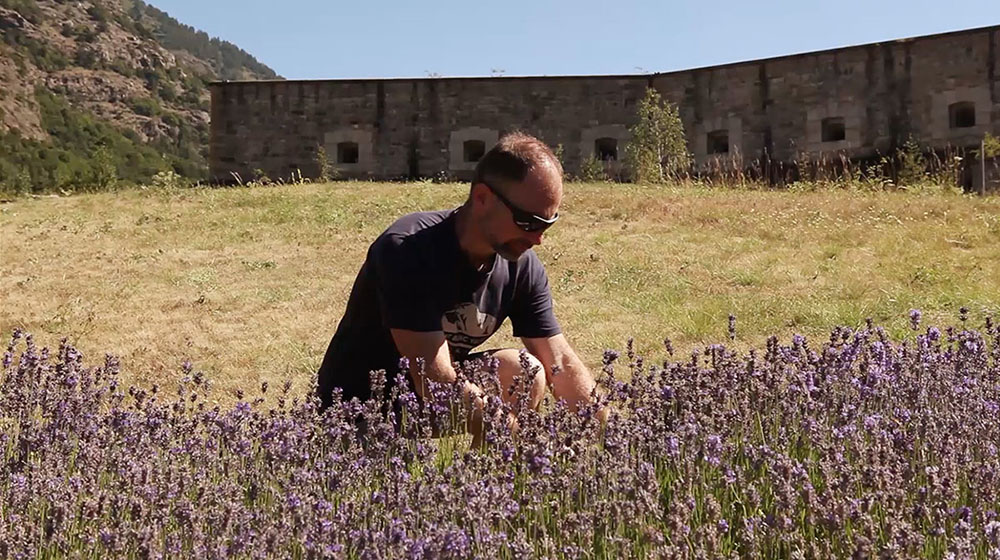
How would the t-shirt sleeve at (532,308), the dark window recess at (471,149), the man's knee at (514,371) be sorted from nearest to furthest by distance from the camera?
the man's knee at (514,371) → the t-shirt sleeve at (532,308) → the dark window recess at (471,149)

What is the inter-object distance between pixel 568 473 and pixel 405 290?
1162mm

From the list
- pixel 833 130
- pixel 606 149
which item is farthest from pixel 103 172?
pixel 833 130

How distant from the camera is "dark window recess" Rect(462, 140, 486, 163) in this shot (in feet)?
83.7

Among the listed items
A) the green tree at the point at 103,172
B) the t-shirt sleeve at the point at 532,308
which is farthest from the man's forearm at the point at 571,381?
the green tree at the point at 103,172

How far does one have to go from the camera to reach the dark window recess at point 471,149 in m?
25.5

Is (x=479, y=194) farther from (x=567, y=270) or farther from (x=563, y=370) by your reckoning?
(x=567, y=270)

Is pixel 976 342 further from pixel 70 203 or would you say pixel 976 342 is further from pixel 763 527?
pixel 70 203

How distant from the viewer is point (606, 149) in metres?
25.3

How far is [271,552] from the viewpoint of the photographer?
8.37 ft

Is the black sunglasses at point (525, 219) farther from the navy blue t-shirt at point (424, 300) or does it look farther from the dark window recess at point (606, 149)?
the dark window recess at point (606, 149)

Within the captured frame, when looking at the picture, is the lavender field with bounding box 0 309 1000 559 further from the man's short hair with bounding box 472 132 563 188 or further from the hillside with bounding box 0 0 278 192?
the hillside with bounding box 0 0 278 192

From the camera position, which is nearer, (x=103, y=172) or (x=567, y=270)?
(x=567, y=270)

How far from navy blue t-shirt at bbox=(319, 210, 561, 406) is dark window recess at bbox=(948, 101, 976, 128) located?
1970 cm

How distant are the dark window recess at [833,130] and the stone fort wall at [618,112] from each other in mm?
A: 26
